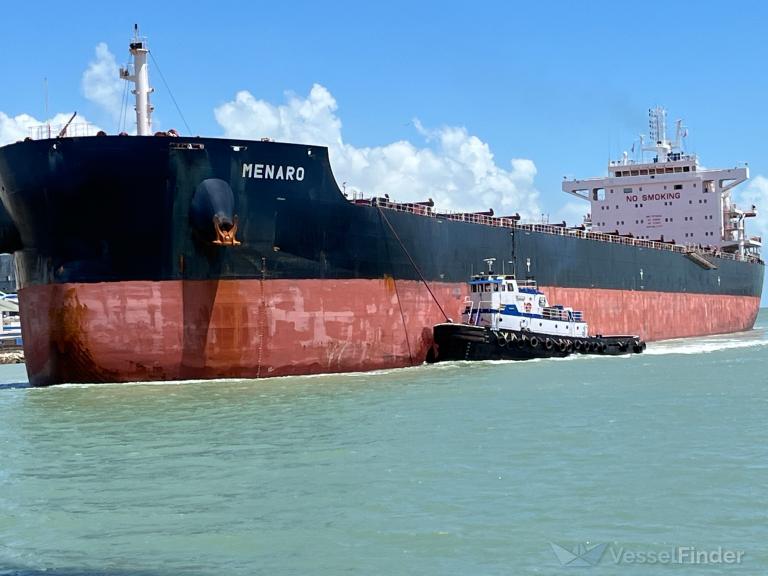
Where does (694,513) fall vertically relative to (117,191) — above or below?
below

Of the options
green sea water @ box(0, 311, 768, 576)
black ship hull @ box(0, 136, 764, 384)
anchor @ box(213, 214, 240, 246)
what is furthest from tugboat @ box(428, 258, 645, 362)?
anchor @ box(213, 214, 240, 246)

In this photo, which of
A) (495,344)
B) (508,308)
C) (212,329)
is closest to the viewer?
(212,329)

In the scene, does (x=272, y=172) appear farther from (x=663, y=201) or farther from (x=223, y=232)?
(x=663, y=201)

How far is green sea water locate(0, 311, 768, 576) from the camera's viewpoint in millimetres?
6340

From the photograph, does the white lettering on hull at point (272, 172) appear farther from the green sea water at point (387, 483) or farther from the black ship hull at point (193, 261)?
the green sea water at point (387, 483)

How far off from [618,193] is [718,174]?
12.9ft

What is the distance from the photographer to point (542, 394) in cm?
1431

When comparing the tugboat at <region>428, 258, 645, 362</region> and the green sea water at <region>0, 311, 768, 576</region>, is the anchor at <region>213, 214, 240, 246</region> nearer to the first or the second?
the green sea water at <region>0, 311, 768, 576</region>

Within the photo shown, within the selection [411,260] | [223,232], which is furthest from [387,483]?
[411,260]

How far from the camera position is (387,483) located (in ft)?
27.3

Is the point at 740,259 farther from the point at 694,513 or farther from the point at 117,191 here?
the point at 694,513

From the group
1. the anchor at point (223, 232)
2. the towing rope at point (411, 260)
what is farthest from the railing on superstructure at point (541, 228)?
the anchor at point (223, 232)

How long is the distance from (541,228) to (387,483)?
19.5m

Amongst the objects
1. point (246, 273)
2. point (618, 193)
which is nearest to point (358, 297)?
point (246, 273)
